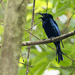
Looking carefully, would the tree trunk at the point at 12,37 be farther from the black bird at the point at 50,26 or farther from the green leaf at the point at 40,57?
the black bird at the point at 50,26

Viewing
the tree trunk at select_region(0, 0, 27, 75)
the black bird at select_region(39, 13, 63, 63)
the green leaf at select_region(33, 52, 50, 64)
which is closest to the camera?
the tree trunk at select_region(0, 0, 27, 75)

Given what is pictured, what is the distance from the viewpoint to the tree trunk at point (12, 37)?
1.44 metres

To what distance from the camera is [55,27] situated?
371 centimetres

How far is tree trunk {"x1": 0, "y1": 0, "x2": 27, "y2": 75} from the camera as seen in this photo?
1444 millimetres

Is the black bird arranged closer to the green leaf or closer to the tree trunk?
the green leaf

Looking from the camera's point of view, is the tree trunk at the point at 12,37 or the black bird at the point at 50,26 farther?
the black bird at the point at 50,26

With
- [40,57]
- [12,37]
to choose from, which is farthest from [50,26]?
[12,37]

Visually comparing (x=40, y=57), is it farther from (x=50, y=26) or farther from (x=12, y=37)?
(x=12, y=37)

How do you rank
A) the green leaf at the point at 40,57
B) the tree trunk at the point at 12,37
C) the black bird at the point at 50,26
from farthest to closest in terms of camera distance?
the black bird at the point at 50,26
the green leaf at the point at 40,57
the tree trunk at the point at 12,37

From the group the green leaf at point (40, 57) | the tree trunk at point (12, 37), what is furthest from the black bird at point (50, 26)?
the tree trunk at point (12, 37)

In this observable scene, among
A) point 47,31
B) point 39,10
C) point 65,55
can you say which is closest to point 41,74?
point 65,55

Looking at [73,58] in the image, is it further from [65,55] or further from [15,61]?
[15,61]

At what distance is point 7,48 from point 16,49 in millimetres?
79

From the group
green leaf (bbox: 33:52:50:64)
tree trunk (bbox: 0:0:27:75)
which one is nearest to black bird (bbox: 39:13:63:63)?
green leaf (bbox: 33:52:50:64)
